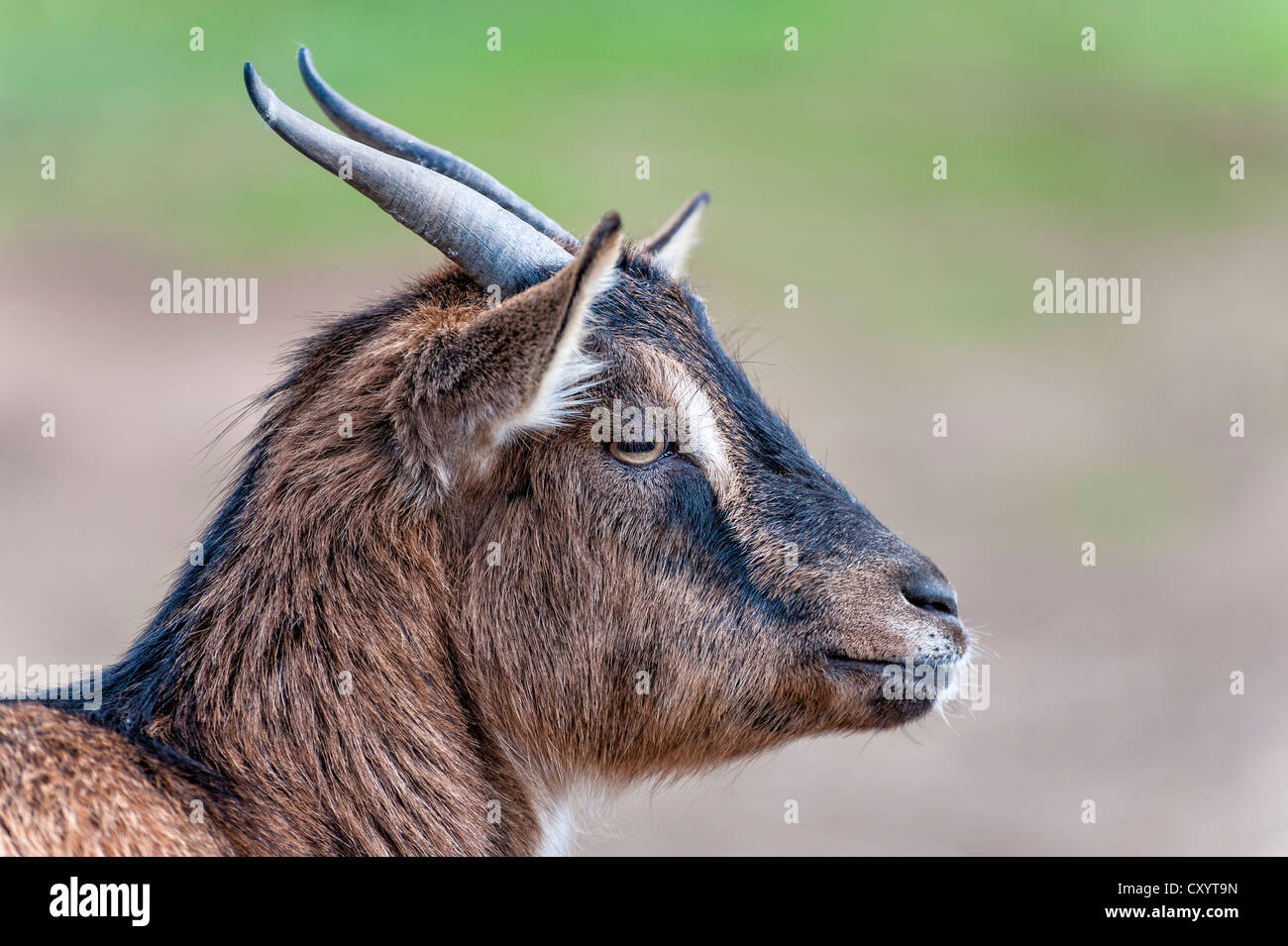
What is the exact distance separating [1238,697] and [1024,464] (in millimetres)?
4230

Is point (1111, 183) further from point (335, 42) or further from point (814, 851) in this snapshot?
point (814, 851)

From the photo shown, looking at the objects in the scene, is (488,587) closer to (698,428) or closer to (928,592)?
(698,428)

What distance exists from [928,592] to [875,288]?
49.4 feet

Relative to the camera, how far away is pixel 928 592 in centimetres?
437

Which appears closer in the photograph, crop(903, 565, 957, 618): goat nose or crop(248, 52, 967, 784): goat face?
crop(248, 52, 967, 784): goat face

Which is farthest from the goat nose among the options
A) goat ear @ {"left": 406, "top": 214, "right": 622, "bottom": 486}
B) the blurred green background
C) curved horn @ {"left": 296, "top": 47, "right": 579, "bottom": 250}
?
the blurred green background

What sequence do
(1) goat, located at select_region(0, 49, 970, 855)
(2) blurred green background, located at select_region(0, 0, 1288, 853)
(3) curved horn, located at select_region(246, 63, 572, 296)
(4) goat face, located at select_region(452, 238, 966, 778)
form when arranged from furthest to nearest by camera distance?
(2) blurred green background, located at select_region(0, 0, 1288, 853) < (4) goat face, located at select_region(452, 238, 966, 778) < (3) curved horn, located at select_region(246, 63, 572, 296) < (1) goat, located at select_region(0, 49, 970, 855)

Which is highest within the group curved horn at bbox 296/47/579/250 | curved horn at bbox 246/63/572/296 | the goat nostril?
curved horn at bbox 296/47/579/250

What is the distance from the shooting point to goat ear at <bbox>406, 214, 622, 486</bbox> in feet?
12.0

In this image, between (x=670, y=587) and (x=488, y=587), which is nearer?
(x=488, y=587)

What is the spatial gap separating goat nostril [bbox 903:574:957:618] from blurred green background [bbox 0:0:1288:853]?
423 cm

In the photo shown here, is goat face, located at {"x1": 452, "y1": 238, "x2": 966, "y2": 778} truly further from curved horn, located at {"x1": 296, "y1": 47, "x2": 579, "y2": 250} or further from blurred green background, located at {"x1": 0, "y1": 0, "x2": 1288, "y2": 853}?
blurred green background, located at {"x1": 0, "y1": 0, "x2": 1288, "y2": 853}

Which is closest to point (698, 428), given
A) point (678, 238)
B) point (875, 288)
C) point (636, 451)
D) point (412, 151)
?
point (636, 451)

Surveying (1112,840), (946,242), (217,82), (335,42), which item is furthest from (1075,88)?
(1112,840)
